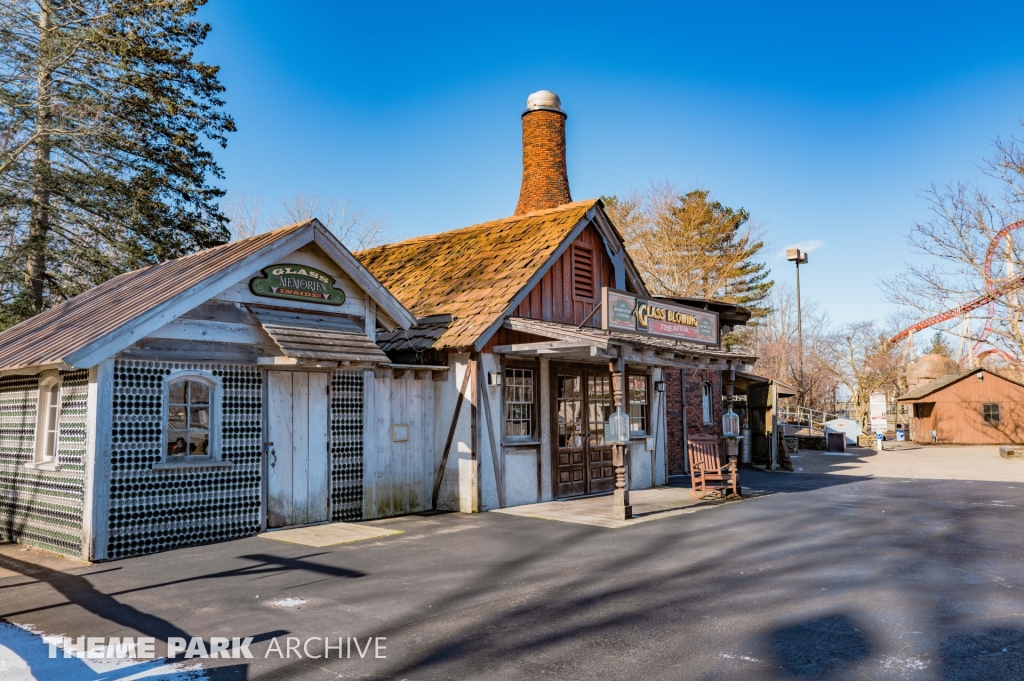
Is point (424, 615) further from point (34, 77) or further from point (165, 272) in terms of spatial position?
point (34, 77)

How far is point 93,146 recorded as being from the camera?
65.3 ft

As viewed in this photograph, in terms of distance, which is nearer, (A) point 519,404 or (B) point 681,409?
(A) point 519,404

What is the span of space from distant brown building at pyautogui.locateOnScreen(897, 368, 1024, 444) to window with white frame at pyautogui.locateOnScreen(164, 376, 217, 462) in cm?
3398

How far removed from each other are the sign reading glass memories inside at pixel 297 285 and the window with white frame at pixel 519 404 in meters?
3.68

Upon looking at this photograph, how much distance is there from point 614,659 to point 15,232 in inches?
831

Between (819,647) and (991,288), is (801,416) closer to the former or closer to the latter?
(991,288)

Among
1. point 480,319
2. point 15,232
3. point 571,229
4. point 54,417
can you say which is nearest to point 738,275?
point 571,229

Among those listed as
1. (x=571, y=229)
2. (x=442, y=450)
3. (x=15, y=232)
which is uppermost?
(x=15, y=232)

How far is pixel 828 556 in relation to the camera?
29.7ft

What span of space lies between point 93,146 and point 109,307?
11.6m

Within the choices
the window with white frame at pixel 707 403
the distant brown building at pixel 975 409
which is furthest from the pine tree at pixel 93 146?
the distant brown building at pixel 975 409

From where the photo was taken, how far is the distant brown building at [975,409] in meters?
32.8

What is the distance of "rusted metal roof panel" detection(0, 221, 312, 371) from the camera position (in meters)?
9.27

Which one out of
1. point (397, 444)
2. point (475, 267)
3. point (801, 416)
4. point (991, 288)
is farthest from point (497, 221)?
point (801, 416)
